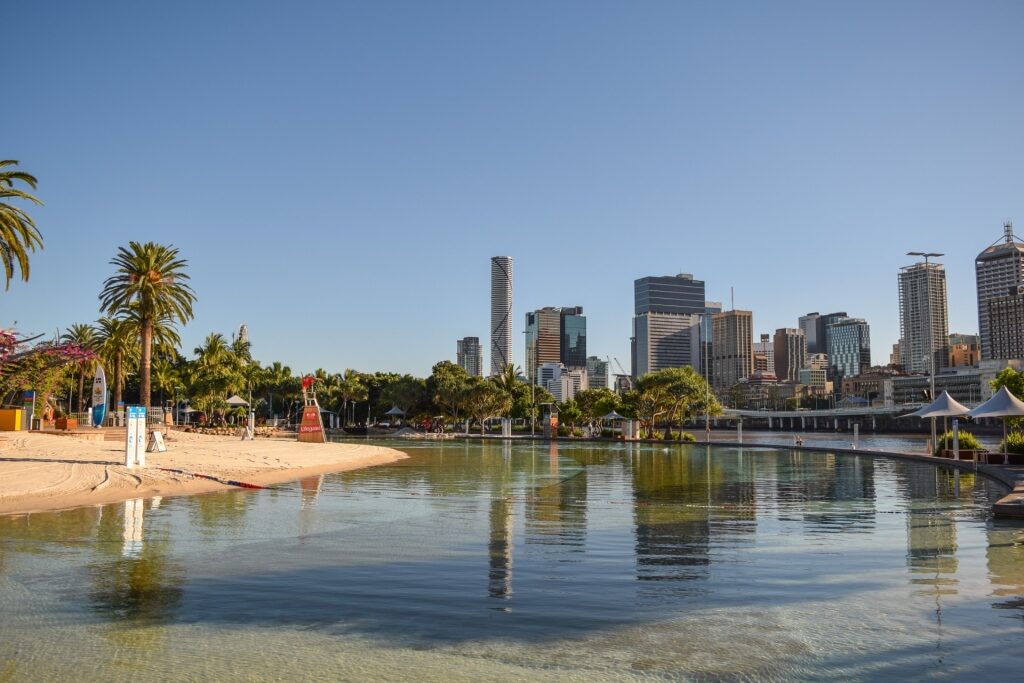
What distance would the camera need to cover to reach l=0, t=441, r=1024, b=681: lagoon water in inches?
282

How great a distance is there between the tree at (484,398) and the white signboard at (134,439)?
72.8 m

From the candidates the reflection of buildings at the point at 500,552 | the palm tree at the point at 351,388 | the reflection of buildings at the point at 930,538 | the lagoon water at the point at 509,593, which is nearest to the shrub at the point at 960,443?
the reflection of buildings at the point at 930,538

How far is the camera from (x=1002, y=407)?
31156mm

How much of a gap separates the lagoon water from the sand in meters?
2.98

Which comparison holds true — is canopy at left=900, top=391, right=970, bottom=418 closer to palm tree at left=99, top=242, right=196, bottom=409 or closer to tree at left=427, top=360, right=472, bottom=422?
palm tree at left=99, top=242, right=196, bottom=409

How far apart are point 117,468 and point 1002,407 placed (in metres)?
32.8

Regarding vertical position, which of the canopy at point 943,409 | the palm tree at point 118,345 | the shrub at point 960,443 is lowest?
the shrub at point 960,443

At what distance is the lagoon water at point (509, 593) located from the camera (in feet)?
23.5

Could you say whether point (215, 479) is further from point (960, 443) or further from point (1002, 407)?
point (960, 443)

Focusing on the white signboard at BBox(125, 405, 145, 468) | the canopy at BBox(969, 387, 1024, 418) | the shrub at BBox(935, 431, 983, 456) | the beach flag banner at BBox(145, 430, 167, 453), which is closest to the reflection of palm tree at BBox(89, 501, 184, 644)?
the white signboard at BBox(125, 405, 145, 468)

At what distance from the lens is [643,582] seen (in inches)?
416

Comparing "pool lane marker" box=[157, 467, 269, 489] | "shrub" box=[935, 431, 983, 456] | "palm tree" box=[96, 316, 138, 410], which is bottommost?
"pool lane marker" box=[157, 467, 269, 489]

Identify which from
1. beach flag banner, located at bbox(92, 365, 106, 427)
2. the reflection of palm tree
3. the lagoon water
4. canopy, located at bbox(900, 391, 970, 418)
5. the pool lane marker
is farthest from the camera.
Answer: beach flag banner, located at bbox(92, 365, 106, 427)

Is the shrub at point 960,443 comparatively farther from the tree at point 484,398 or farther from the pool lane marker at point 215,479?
the tree at point 484,398
